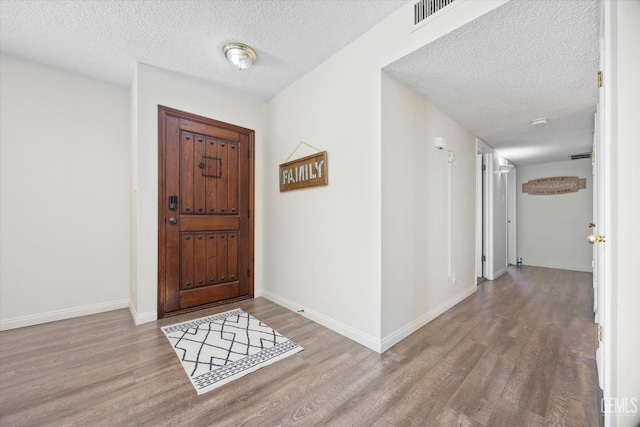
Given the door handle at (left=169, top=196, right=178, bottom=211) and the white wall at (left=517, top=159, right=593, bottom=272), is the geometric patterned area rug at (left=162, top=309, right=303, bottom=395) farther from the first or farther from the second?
the white wall at (left=517, top=159, right=593, bottom=272)

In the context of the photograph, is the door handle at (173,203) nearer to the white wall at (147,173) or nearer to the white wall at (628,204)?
Result: the white wall at (147,173)

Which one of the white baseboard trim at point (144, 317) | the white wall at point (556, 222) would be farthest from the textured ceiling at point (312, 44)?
the white wall at point (556, 222)

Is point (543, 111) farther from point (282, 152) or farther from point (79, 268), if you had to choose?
point (79, 268)

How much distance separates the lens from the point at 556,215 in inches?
207

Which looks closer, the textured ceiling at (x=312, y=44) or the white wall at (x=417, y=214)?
the textured ceiling at (x=312, y=44)

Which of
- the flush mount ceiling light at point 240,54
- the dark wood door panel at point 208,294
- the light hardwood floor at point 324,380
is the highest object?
the flush mount ceiling light at point 240,54

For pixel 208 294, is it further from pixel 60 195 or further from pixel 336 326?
pixel 60 195

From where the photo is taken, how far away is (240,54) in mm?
2289

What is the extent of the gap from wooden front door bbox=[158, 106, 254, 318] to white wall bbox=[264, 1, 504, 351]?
0.53m

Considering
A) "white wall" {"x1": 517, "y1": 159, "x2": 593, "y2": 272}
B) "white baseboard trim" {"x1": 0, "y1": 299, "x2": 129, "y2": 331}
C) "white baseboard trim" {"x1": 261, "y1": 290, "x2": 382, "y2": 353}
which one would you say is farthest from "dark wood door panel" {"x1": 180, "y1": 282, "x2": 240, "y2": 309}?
"white wall" {"x1": 517, "y1": 159, "x2": 593, "y2": 272}

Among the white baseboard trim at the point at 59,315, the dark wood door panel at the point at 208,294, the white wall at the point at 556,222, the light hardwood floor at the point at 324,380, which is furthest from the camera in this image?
the white wall at the point at 556,222

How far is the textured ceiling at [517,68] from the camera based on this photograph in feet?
5.00

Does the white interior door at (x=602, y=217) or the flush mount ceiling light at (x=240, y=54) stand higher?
the flush mount ceiling light at (x=240, y=54)

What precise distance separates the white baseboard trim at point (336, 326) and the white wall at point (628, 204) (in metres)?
1.30
